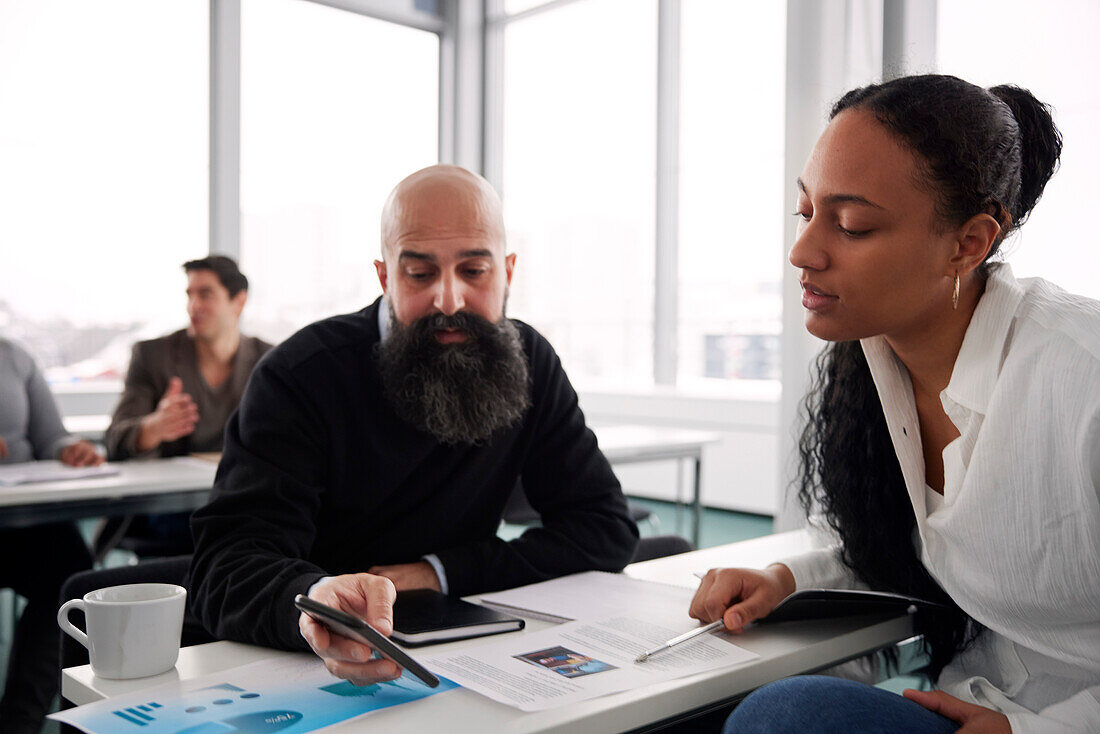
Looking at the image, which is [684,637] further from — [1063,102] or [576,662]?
[1063,102]

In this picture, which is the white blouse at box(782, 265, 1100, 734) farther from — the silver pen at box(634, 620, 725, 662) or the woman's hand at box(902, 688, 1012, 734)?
the silver pen at box(634, 620, 725, 662)

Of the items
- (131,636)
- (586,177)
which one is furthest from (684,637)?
(586,177)

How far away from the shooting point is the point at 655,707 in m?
0.95

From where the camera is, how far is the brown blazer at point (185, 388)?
3336 millimetres

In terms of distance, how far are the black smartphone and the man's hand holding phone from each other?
0.03 metres

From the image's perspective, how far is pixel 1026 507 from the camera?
109 centimetres

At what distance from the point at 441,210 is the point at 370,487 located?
1.62 ft

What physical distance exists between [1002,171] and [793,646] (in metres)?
0.69

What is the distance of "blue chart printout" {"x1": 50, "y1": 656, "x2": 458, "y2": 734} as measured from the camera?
86cm

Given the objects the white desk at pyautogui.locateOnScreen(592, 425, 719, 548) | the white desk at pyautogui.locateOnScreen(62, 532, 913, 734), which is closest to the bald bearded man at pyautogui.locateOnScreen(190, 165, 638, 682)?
the white desk at pyautogui.locateOnScreen(62, 532, 913, 734)

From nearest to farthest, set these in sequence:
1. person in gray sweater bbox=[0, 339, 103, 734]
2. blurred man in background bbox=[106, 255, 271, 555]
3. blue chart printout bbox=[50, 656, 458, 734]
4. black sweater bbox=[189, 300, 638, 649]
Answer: blue chart printout bbox=[50, 656, 458, 734]
black sweater bbox=[189, 300, 638, 649]
person in gray sweater bbox=[0, 339, 103, 734]
blurred man in background bbox=[106, 255, 271, 555]

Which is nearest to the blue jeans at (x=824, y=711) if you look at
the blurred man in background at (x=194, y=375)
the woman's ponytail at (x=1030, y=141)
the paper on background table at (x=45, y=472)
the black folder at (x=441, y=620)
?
the black folder at (x=441, y=620)

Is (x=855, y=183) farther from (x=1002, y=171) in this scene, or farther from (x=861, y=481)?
(x=861, y=481)

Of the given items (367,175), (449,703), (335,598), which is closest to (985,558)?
(449,703)
